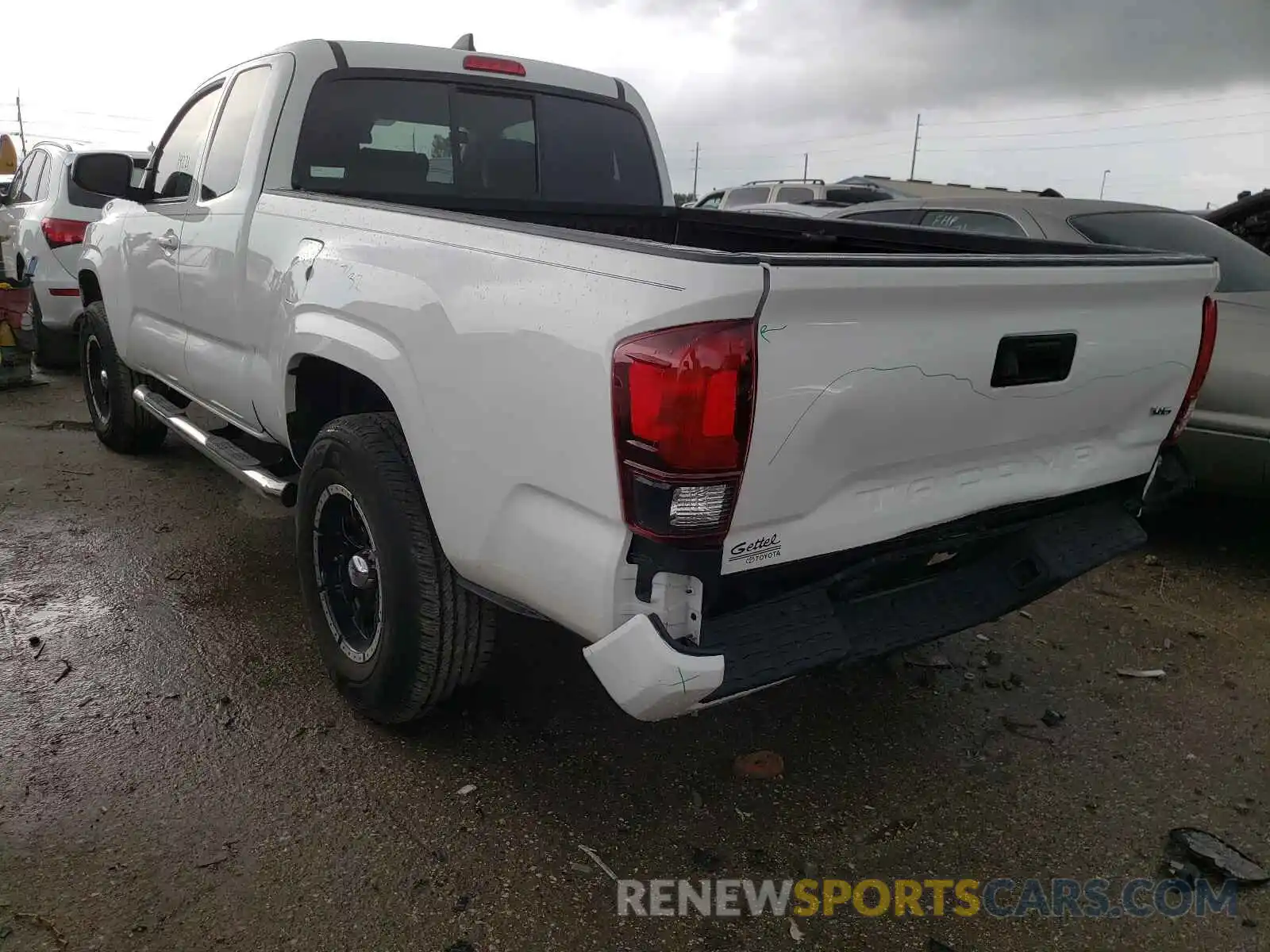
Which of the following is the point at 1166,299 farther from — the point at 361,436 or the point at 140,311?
the point at 140,311

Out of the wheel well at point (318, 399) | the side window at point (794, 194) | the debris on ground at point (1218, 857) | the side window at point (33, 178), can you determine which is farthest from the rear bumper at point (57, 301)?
the side window at point (794, 194)

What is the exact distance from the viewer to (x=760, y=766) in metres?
2.79

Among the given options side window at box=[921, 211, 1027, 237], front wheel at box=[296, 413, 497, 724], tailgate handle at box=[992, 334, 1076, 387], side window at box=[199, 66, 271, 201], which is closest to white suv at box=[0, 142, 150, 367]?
side window at box=[199, 66, 271, 201]

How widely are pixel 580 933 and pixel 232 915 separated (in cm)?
80

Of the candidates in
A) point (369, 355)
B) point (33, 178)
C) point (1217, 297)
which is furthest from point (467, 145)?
point (33, 178)

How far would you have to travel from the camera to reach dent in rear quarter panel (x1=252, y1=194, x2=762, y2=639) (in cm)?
186

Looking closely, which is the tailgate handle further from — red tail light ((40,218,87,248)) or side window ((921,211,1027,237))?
red tail light ((40,218,87,248))

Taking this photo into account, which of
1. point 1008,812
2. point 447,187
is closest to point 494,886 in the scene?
point 1008,812

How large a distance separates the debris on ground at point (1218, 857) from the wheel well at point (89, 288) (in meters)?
5.70

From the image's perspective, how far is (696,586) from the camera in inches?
76.4

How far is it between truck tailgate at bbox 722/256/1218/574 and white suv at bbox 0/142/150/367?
7.11 meters

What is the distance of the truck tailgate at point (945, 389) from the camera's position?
188 centimetres

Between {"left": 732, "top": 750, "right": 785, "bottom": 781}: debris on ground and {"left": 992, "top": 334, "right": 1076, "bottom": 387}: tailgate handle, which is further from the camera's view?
{"left": 732, "top": 750, "right": 785, "bottom": 781}: debris on ground

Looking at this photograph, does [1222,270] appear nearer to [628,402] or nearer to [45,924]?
[628,402]
